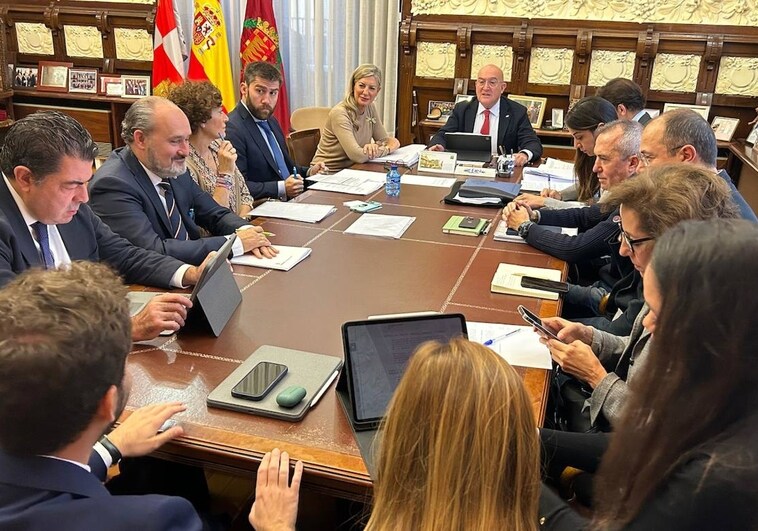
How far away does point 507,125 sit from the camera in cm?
489

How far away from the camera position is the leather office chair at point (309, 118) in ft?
17.4

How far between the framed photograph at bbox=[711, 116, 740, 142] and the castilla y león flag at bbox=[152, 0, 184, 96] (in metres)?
4.52

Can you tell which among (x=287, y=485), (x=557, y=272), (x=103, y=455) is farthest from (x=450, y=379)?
(x=557, y=272)

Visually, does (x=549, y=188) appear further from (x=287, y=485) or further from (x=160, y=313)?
(x=287, y=485)

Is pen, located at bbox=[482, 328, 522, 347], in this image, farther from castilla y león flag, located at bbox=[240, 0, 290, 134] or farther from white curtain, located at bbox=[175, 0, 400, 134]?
castilla y león flag, located at bbox=[240, 0, 290, 134]

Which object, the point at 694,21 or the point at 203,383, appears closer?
the point at 203,383

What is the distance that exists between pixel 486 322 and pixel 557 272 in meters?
0.59

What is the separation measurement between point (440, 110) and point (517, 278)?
3.68 metres

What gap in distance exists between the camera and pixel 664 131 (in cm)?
243

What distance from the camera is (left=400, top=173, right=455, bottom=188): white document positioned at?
150 inches

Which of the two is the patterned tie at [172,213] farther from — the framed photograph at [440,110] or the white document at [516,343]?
the framed photograph at [440,110]

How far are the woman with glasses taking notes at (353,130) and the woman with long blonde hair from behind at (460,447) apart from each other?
3435 millimetres

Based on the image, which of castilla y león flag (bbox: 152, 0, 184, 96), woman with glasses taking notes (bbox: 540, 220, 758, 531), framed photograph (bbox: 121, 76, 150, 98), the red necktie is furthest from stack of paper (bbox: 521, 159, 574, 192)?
framed photograph (bbox: 121, 76, 150, 98)

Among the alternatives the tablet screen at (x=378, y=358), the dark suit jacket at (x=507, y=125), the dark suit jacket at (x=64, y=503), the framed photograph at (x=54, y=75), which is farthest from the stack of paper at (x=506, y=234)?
the framed photograph at (x=54, y=75)
